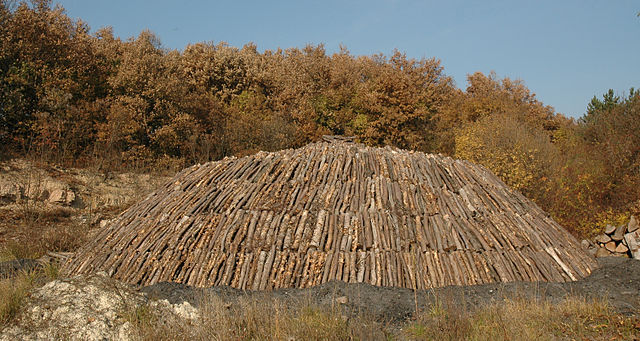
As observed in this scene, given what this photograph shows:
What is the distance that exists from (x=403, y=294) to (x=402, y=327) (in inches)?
32.8

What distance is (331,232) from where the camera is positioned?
288 inches

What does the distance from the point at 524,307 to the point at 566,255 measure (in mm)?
2878

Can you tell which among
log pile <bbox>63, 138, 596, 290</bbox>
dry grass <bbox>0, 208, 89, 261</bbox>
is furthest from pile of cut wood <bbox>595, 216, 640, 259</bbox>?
dry grass <bbox>0, 208, 89, 261</bbox>

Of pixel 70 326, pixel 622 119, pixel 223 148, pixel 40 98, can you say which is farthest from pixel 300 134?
pixel 70 326

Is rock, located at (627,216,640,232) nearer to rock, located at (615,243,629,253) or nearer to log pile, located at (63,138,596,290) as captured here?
rock, located at (615,243,629,253)

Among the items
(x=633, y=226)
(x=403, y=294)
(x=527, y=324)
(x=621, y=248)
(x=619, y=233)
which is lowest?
(x=403, y=294)

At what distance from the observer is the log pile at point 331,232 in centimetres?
691

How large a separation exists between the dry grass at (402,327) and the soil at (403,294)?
0.40 m

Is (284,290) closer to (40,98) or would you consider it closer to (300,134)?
(40,98)

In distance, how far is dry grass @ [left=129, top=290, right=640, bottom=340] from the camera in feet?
15.7

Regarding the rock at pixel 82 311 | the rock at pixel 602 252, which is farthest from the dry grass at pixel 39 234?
the rock at pixel 602 252

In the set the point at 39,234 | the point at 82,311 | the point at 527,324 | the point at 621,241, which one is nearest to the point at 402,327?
the point at 527,324

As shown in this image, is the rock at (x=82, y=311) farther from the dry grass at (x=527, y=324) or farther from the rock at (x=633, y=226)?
the rock at (x=633, y=226)

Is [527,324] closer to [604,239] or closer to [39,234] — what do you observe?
[604,239]
